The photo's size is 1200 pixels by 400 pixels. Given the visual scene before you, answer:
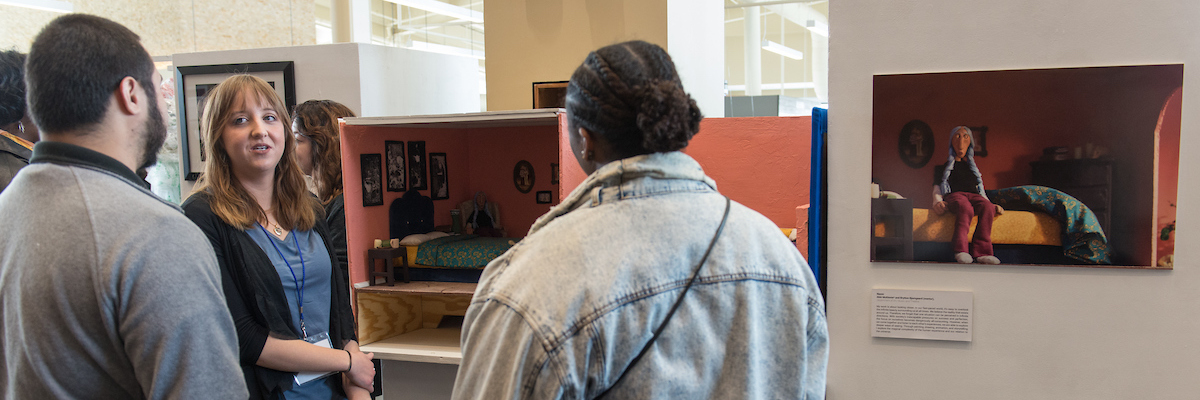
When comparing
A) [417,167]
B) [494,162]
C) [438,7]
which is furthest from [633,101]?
[438,7]

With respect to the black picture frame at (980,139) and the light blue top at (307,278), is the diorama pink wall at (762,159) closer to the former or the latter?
the black picture frame at (980,139)

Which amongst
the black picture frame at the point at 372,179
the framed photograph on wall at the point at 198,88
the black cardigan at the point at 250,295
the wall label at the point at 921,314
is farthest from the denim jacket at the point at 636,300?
the framed photograph on wall at the point at 198,88

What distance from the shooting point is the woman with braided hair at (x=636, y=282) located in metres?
1.02

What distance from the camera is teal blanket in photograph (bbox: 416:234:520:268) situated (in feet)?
8.89

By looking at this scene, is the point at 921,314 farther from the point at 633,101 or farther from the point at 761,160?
the point at 633,101

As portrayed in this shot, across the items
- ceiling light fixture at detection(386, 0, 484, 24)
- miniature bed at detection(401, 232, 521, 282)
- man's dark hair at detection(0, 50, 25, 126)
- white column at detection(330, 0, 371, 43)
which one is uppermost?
ceiling light fixture at detection(386, 0, 484, 24)

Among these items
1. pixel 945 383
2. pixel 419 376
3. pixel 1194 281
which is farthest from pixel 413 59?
pixel 1194 281

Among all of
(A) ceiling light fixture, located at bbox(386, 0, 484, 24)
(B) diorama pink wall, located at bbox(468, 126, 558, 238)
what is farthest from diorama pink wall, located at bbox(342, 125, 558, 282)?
(A) ceiling light fixture, located at bbox(386, 0, 484, 24)

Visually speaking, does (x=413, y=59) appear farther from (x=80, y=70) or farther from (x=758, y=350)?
(x=758, y=350)

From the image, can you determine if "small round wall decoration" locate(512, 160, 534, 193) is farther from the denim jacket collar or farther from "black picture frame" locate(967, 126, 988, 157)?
the denim jacket collar

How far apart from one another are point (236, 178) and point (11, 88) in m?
Answer: 1.44

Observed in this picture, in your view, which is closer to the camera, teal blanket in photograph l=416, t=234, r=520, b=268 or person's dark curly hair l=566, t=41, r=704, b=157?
person's dark curly hair l=566, t=41, r=704, b=157

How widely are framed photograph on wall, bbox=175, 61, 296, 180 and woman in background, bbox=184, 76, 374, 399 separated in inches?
92.9

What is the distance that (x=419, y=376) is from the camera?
2.90 m
